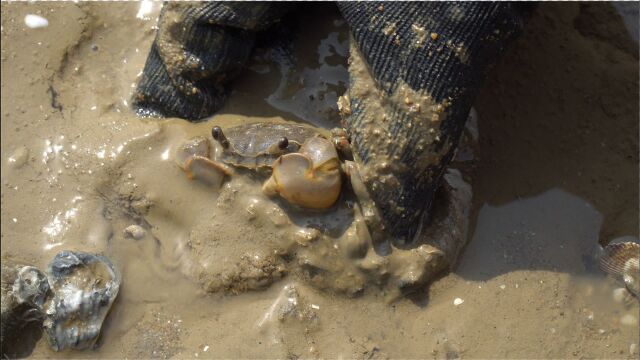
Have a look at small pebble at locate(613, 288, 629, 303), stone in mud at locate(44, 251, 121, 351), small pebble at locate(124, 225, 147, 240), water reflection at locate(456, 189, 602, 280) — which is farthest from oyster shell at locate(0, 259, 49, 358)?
small pebble at locate(613, 288, 629, 303)

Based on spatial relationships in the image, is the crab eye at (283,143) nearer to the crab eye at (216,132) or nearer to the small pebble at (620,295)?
the crab eye at (216,132)

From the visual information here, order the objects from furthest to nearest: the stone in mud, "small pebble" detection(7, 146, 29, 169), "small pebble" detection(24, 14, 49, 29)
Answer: "small pebble" detection(24, 14, 49, 29) < "small pebble" detection(7, 146, 29, 169) < the stone in mud

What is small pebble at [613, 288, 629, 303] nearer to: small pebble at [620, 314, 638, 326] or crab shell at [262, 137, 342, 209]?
small pebble at [620, 314, 638, 326]

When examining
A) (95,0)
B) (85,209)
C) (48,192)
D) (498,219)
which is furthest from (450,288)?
(95,0)

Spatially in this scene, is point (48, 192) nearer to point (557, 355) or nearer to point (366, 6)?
point (366, 6)

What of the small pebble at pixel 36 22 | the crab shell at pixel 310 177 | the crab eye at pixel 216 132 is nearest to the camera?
the crab shell at pixel 310 177

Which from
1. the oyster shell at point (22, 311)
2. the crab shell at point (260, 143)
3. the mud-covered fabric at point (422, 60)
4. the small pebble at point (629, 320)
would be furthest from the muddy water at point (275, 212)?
the mud-covered fabric at point (422, 60)
